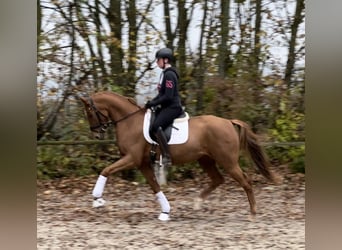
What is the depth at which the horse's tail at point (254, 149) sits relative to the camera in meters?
5.68

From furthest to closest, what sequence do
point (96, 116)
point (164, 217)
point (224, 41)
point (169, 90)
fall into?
point (224, 41) → point (96, 116) → point (164, 217) → point (169, 90)

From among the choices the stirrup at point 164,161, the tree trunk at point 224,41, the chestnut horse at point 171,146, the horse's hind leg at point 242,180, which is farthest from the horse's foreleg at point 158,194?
the tree trunk at point 224,41

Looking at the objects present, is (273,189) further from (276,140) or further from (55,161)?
(55,161)

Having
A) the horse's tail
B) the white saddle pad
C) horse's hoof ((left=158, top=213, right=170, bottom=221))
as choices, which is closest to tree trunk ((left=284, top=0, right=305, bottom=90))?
the horse's tail

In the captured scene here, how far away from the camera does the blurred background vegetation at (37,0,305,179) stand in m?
7.61

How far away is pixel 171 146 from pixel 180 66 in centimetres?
265

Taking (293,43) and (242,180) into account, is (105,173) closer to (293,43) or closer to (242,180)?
(242,180)

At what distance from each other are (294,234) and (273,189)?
247cm

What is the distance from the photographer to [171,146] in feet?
17.9

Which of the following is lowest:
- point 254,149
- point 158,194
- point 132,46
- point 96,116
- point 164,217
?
point 164,217

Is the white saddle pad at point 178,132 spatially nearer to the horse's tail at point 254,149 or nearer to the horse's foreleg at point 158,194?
the horse's foreleg at point 158,194

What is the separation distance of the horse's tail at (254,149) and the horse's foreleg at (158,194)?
1.01 m

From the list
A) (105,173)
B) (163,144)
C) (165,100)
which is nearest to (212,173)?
(163,144)

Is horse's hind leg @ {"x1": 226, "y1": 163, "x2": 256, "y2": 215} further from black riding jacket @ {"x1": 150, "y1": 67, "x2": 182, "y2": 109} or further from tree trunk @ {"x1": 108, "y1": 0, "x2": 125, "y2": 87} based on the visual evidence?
tree trunk @ {"x1": 108, "y1": 0, "x2": 125, "y2": 87}
